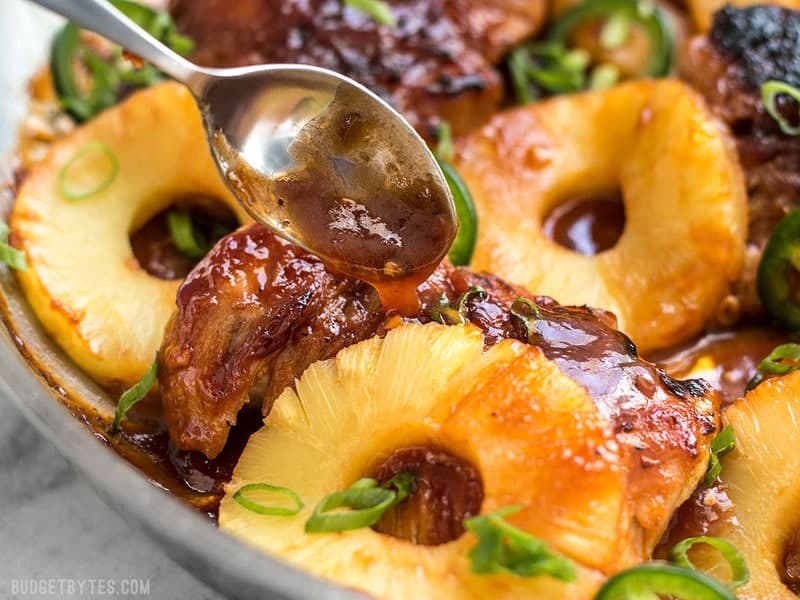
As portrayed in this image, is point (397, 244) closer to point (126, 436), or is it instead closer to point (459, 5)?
point (126, 436)

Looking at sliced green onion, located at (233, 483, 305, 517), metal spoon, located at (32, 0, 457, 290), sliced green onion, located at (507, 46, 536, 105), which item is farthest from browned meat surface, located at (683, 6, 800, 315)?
sliced green onion, located at (233, 483, 305, 517)

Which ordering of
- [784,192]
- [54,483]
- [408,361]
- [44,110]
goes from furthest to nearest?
[44,110] → [784,192] → [54,483] → [408,361]

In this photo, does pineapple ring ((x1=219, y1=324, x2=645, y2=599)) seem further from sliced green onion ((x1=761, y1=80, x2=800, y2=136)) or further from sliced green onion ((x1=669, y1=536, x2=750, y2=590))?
sliced green onion ((x1=761, y1=80, x2=800, y2=136))

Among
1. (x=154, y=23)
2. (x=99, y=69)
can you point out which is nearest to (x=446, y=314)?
(x=154, y=23)

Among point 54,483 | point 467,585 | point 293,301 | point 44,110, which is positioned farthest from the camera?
point 44,110

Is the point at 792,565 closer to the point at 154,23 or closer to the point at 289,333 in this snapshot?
the point at 289,333

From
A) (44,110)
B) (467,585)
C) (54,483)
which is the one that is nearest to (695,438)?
(467,585)

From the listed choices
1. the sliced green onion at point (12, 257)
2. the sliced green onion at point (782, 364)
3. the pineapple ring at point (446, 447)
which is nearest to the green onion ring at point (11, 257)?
the sliced green onion at point (12, 257)
